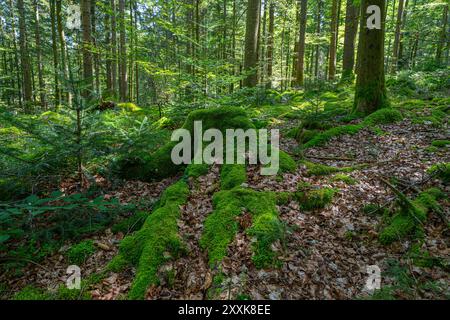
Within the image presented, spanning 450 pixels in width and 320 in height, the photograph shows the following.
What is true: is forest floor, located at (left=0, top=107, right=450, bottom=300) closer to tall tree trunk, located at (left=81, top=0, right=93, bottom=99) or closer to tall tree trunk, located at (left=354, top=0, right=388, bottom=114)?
tall tree trunk, located at (left=354, top=0, right=388, bottom=114)

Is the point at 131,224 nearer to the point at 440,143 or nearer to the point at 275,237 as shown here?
the point at 275,237

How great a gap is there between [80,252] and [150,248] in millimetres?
1042

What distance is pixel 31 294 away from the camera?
2.96 m

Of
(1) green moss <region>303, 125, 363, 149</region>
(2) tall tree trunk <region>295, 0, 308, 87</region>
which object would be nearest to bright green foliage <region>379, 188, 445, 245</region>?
(1) green moss <region>303, 125, 363, 149</region>

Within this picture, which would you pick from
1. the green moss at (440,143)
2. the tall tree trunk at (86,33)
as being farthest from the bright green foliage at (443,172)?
the tall tree trunk at (86,33)

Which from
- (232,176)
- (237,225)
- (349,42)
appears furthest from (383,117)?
(349,42)

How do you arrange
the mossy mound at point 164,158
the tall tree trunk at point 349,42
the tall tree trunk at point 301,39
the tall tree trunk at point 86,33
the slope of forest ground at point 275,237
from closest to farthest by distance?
the slope of forest ground at point 275,237, the mossy mound at point 164,158, the tall tree trunk at point 86,33, the tall tree trunk at point 349,42, the tall tree trunk at point 301,39

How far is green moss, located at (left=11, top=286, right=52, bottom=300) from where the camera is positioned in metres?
2.92

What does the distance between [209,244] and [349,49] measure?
1524cm

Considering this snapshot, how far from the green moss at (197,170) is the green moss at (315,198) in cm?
186

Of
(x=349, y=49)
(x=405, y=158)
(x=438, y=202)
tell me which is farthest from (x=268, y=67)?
(x=438, y=202)

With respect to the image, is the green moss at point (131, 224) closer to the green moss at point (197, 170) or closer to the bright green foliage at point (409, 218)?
the green moss at point (197, 170)

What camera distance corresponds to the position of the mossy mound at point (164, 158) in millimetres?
5848

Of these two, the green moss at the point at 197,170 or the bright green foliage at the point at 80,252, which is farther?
the green moss at the point at 197,170
